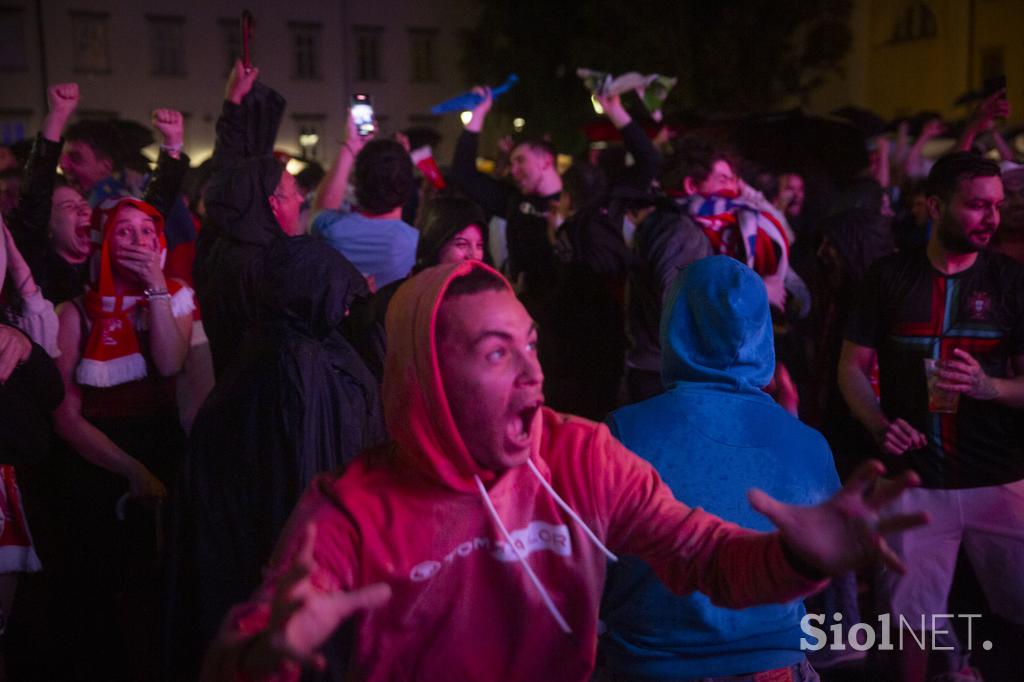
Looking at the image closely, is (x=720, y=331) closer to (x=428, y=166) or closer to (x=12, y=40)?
(x=428, y=166)

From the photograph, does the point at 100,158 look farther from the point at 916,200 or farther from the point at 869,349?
the point at 916,200

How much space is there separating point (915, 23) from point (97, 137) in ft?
98.7

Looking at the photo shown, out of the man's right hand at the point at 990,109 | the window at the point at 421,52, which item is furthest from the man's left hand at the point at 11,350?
the window at the point at 421,52

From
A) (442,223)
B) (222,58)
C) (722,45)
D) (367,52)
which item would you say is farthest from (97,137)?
(367,52)

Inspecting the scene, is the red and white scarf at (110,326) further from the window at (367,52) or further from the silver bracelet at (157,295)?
the window at (367,52)

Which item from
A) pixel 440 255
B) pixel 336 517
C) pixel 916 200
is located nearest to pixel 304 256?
pixel 440 255

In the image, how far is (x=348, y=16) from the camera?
1636 inches

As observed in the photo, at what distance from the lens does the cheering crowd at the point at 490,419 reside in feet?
6.82

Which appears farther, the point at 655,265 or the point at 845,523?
the point at 655,265

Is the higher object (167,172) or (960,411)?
(167,172)

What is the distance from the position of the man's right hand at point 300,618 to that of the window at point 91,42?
133 ft

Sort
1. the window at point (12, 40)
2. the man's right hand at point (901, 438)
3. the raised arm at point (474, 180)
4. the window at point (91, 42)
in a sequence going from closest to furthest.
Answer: the man's right hand at point (901, 438), the raised arm at point (474, 180), the window at point (12, 40), the window at point (91, 42)

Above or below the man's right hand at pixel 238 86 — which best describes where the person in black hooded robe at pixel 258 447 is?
below

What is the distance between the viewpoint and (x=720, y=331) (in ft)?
9.27
